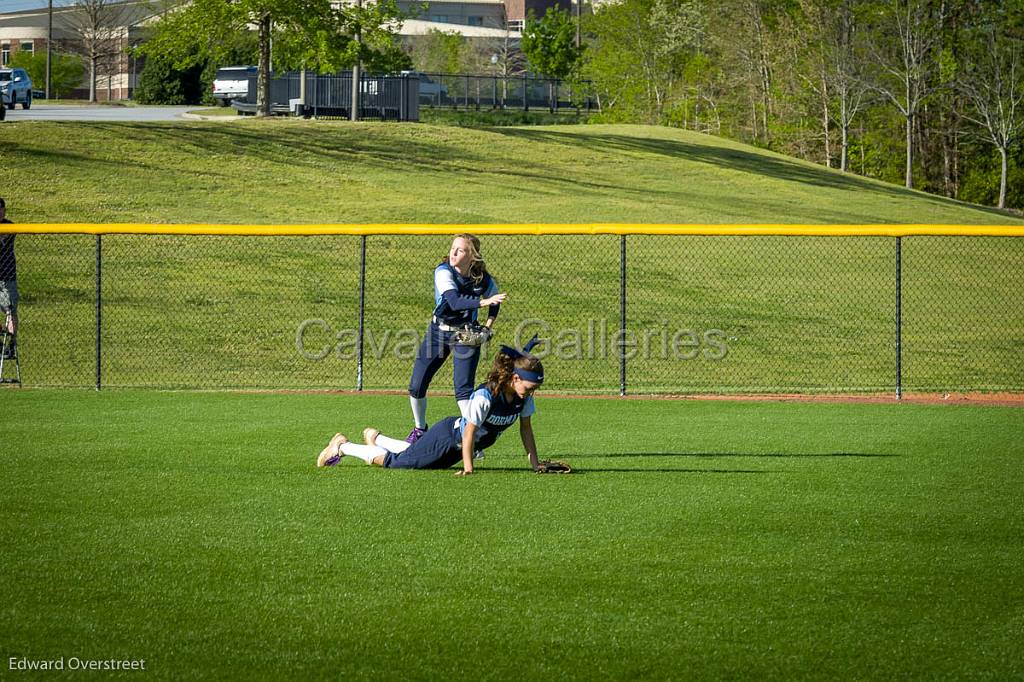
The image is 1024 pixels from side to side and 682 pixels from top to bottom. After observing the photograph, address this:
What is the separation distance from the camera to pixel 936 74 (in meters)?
45.1

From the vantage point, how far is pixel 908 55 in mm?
43250

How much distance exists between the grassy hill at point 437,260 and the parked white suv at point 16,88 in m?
11.8

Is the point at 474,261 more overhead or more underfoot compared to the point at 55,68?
more underfoot

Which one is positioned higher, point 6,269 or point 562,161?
point 562,161

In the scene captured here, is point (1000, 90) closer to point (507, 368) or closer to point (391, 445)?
point (391, 445)

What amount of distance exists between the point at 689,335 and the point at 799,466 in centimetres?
1067

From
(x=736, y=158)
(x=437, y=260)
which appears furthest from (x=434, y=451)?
(x=736, y=158)

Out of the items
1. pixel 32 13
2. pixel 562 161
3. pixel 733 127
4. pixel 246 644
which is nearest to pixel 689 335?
pixel 246 644

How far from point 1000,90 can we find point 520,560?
41287 mm

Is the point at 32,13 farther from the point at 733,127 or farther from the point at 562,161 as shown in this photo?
the point at 562,161

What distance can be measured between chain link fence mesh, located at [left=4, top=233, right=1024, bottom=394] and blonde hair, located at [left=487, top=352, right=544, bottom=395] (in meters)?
6.63

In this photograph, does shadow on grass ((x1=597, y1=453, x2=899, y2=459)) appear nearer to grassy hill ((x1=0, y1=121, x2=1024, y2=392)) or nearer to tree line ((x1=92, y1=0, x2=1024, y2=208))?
grassy hill ((x1=0, y1=121, x2=1024, y2=392))

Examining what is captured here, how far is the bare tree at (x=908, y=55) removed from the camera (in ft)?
142

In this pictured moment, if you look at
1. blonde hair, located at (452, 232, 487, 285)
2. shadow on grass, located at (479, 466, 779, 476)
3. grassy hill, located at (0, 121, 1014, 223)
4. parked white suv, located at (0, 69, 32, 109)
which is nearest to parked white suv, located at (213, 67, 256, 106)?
parked white suv, located at (0, 69, 32, 109)
